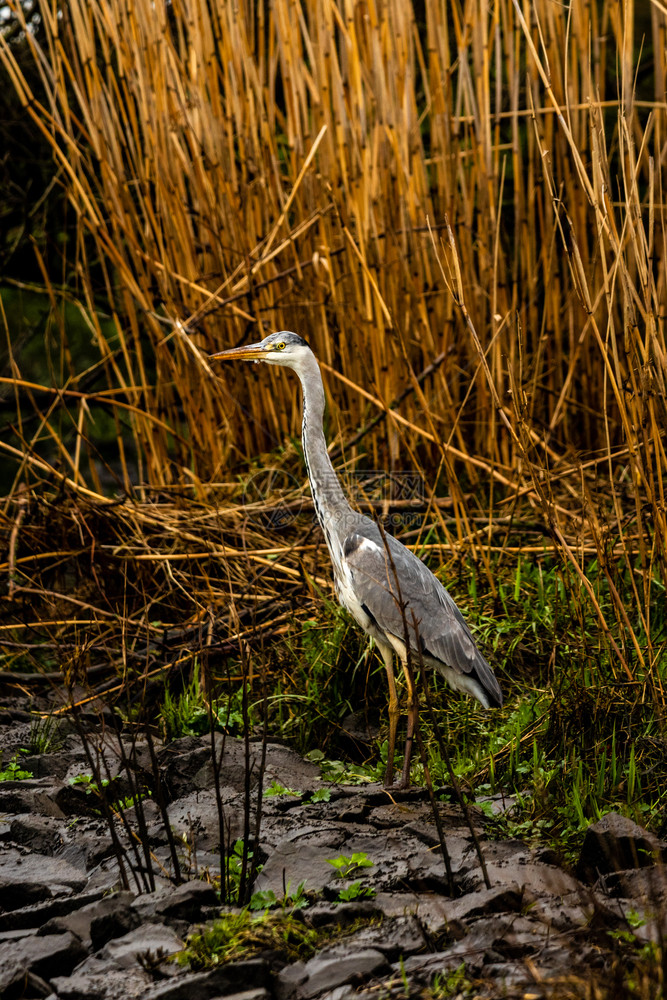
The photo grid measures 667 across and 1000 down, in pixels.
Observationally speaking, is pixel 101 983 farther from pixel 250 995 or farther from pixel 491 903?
pixel 491 903

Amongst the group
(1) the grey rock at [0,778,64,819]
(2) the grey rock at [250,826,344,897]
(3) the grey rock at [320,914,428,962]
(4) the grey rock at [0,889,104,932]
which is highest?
(3) the grey rock at [320,914,428,962]

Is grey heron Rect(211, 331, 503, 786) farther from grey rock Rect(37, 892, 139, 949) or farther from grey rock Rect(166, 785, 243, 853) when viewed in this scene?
grey rock Rect(37, 892, 139, 949)

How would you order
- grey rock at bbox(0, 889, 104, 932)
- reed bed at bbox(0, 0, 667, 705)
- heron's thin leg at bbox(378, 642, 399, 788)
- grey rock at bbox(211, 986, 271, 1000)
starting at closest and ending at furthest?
1. grey rock at bbox(211, 986, 271, 1000)
2. grey rock at bbox(0, 889, 104, 932)
3. heron's thin leg at bbox(378, 642, 399, 788)
4. reed bed at bbox(0, 0, 667, 705)

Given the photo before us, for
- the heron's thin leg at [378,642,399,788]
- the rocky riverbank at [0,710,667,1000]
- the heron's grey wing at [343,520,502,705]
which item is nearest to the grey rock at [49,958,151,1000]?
the rocky riverbank at [0,710,667,1000]

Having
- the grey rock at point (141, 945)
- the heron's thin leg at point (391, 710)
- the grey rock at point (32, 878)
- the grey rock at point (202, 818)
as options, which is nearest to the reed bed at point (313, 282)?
the heron's thin leg at point (391, 710)

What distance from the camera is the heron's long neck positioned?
316cm

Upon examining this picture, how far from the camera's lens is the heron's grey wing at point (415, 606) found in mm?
2783

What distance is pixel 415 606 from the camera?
2.94 metres

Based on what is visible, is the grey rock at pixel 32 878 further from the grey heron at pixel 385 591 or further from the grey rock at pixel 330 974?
the grey heron at pixel 385 591

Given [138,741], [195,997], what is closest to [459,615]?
[138,741]

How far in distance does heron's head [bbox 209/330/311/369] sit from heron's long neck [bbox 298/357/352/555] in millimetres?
139

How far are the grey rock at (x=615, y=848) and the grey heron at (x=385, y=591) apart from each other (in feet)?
1.95

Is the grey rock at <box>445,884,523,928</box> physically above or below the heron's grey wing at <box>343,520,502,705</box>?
below

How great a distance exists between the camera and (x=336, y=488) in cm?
322
